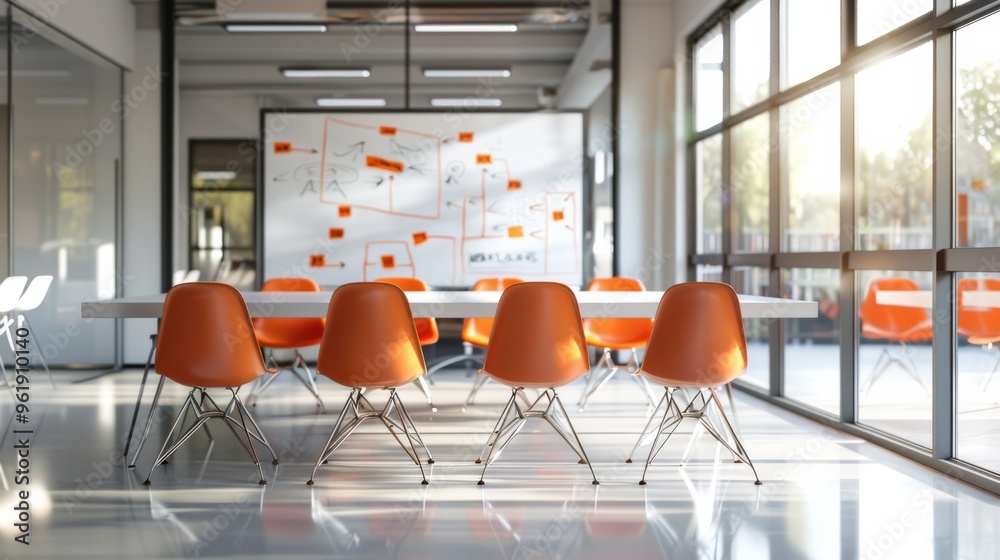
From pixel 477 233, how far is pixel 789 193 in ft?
8.76

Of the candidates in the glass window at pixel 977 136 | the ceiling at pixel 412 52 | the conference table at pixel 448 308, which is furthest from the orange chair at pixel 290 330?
the glass window at pixel 977 136

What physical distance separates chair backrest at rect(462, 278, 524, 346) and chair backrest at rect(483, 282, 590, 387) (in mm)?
1551

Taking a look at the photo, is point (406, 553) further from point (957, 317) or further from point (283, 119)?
point (283, 119)

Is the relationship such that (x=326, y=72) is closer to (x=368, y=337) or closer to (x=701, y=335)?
(x=368, y=337)

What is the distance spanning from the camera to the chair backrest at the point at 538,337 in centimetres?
355

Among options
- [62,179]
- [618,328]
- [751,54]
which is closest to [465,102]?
[751,54]

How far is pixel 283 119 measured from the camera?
6.96 m

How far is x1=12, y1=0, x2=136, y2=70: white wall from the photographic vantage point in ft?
19.0

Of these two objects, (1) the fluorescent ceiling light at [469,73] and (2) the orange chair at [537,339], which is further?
(1) the fluorescent ceiling light at [469,73]

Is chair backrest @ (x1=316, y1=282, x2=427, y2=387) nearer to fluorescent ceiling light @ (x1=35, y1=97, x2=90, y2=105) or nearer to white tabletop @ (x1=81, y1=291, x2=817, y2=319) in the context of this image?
white tabletop @ (x1=81, y1=291, x2=817, y2=319)

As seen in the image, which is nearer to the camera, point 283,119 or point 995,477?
point 995,477

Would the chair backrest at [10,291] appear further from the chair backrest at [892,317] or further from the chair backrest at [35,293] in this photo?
the chair backrest at [892,317]

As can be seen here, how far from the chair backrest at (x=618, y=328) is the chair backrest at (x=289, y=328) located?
5.83 ft

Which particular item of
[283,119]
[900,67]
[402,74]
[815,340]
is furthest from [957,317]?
[283,119]
